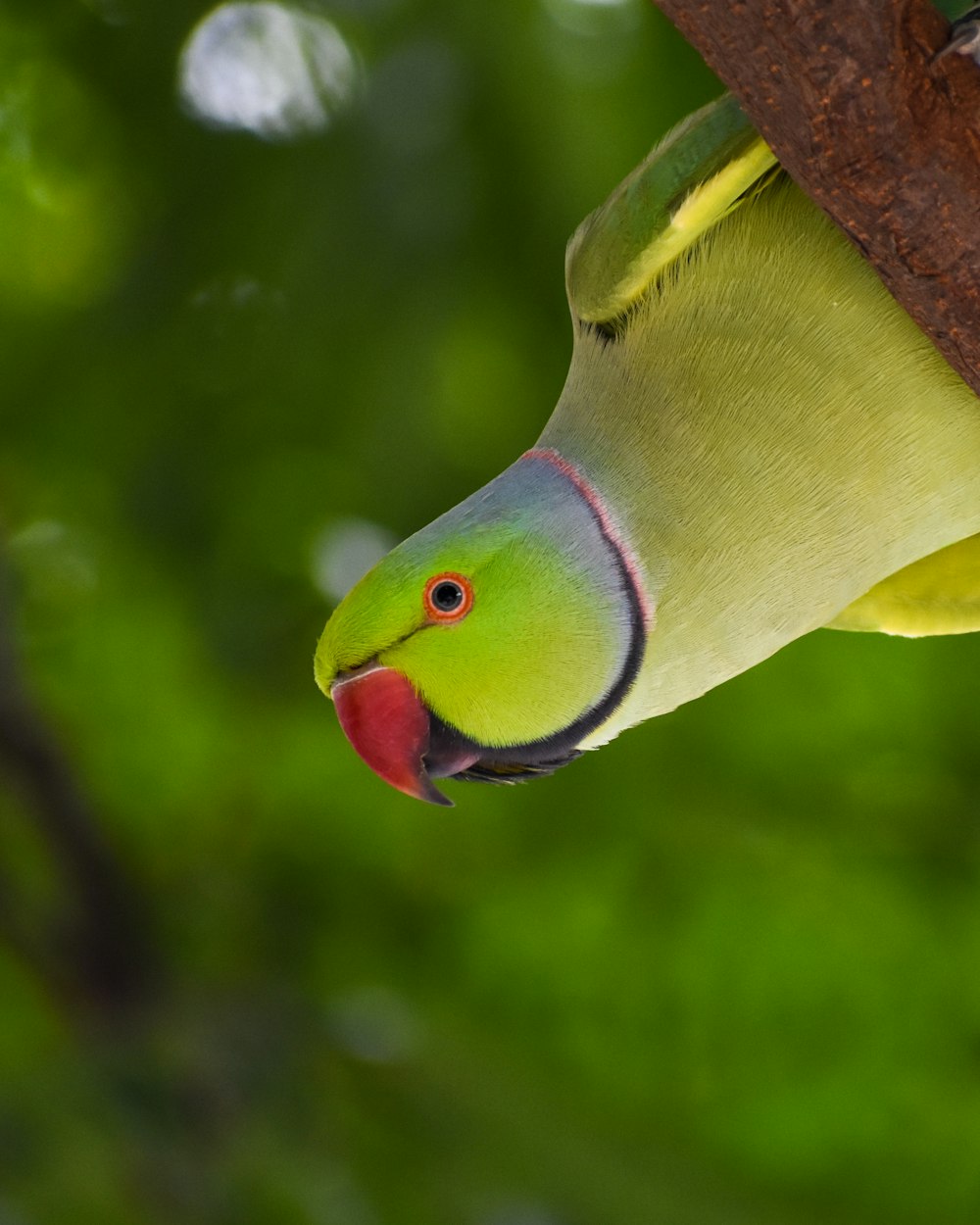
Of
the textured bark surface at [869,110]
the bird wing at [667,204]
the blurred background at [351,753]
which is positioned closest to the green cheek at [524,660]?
the bird wing at [667,204]

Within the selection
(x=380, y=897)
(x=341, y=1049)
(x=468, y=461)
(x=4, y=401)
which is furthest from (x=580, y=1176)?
(x=4, y=401)

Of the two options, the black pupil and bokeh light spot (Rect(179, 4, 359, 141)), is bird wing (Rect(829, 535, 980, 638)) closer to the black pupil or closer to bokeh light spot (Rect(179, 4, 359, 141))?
the black pupil

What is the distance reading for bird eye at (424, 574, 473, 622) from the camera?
6.56ft

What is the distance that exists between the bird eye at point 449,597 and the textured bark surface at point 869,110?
719 mm

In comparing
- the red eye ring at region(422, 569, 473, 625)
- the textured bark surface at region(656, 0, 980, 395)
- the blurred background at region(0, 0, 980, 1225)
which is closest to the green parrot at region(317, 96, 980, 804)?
the red eye ring at region(422, 569, 473, 625)

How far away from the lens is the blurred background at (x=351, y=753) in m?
3.90

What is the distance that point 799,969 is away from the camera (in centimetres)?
427

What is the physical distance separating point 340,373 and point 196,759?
4.37 feet

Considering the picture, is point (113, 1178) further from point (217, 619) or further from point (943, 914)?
point (943, 914)

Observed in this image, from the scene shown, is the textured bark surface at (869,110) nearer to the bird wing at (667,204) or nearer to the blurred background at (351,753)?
the bird wing at (667,204)

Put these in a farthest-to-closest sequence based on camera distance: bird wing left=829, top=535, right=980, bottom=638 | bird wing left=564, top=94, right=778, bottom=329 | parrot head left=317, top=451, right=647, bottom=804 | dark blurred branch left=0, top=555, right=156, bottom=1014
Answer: dark blurred branch left=0, top=555, right=156, bottom=1014 → bird wing left=829, top=535, right=980, bottom=638 → parrot head left=317, top=451, right=647, bottom=804 → bird wing left=564, top=94, right=778, bottom=329

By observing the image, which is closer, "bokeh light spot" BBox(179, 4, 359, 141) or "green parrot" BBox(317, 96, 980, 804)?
"green parrot" BBox(317, 96, 980, 804)

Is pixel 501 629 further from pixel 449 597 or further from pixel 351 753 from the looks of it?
pixel 351 753

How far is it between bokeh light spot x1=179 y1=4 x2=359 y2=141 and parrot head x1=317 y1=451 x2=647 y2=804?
244 cm
